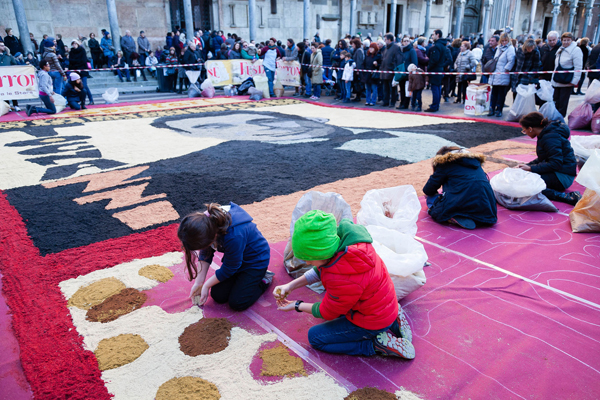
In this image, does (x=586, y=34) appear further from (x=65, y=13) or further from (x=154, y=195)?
(x=154, y=195)

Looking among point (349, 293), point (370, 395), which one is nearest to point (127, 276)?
point (349, 293)

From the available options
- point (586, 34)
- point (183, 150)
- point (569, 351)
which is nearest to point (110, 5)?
point (183, 150)

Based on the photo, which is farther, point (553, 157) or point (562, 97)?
point (562, 97)

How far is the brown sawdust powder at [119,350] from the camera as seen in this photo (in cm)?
237

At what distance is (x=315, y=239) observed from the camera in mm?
2078

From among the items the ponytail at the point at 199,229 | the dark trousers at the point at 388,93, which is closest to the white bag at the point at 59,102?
the dark trousers at the point at 388,93

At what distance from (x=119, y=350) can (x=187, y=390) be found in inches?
22.2

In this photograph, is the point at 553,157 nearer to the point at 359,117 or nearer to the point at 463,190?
the point at 463,190

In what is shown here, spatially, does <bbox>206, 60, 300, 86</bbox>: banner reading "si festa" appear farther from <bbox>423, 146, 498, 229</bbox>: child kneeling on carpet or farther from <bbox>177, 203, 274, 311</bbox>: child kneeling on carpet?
<bbox>177, 203, 274, 311</bbox>: child kneeling on carpet

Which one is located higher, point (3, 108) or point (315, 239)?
point (315, 239)

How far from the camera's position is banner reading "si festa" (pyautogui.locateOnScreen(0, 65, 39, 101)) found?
11.1 metres

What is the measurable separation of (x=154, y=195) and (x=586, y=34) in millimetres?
45550

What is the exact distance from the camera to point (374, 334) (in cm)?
235

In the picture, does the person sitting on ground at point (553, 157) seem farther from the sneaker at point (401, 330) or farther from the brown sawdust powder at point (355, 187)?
the sneaker at point (401, 330)
